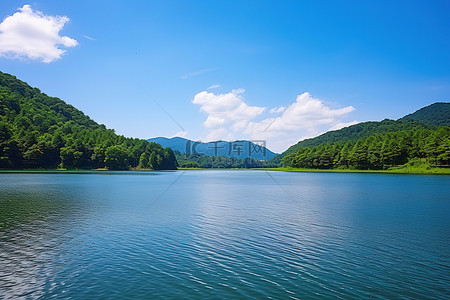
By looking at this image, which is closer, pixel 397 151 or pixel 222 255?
pixel 222 255

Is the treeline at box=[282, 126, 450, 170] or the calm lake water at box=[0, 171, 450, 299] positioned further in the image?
the treeline at box=[282, 126, 450, 170]

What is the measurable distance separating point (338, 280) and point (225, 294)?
17.4 feet

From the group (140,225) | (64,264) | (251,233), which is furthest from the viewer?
(140,225)

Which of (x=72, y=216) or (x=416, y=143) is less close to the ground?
(x=416, y=143)

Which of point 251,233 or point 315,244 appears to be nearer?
point 315,244

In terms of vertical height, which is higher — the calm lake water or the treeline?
the treeline

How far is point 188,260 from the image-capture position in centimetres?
1567

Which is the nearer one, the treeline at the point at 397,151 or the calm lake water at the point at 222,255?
the calm lake water at the point at 222,255

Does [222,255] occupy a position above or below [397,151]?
below

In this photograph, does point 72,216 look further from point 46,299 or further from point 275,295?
point 275,295

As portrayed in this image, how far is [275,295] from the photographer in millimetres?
11305

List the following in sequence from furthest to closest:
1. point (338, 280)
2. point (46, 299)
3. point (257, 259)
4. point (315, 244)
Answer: point (315, 244), point (257, 259), point (338, 280), point (46, 299)

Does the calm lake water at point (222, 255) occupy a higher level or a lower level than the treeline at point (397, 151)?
lower

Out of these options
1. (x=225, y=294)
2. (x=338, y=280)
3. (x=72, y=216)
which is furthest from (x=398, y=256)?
(x=72, y=216)
